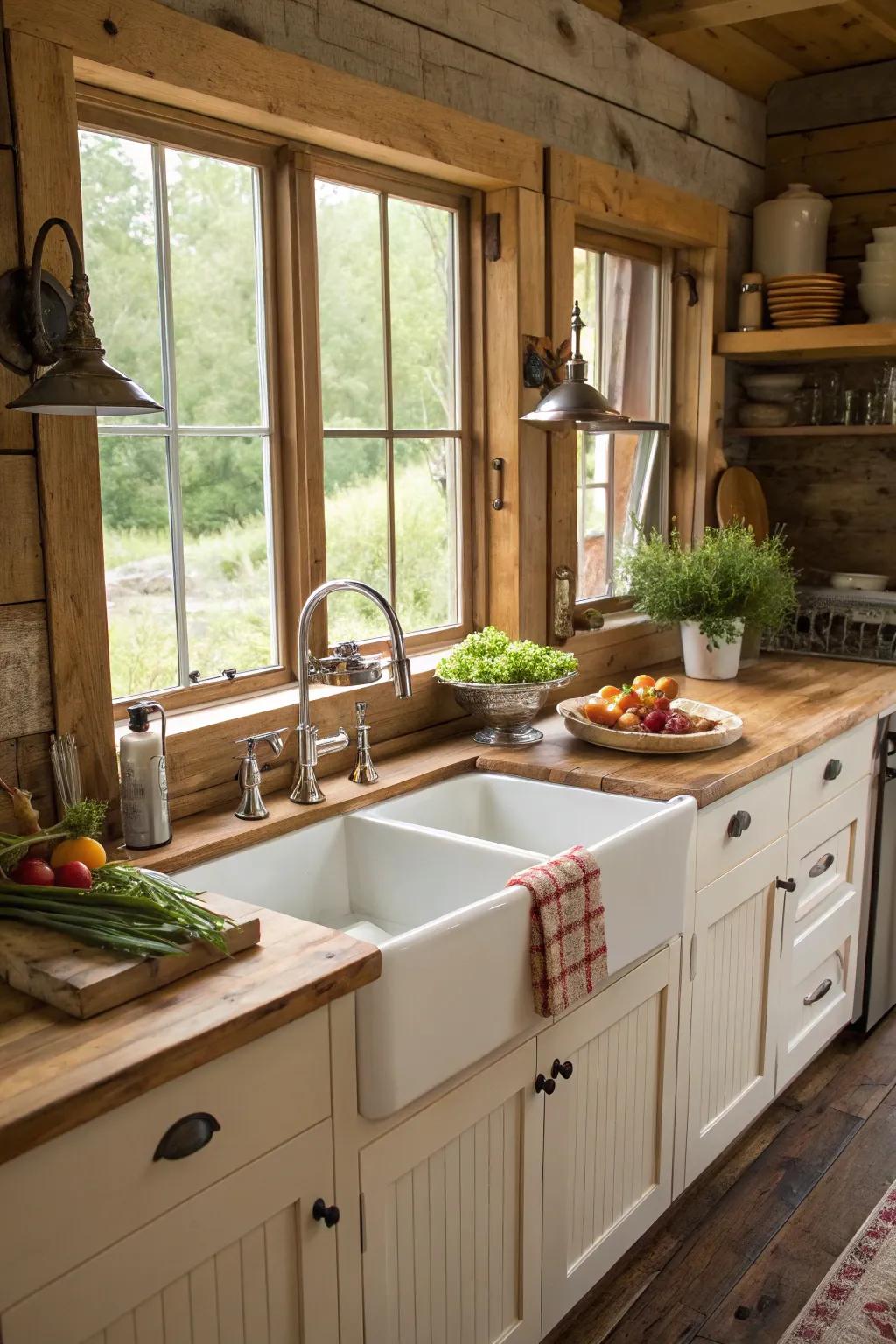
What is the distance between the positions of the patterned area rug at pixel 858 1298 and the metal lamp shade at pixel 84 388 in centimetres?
188

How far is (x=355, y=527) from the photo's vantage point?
251 cm

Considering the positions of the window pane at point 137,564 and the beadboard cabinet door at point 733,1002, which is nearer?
the window pane at point 137,564

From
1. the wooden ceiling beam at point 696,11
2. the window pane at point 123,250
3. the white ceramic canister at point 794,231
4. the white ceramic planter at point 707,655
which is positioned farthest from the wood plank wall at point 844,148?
the window pane at point 123,250

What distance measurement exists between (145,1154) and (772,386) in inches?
122

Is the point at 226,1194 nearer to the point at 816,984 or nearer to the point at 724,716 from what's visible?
the point at 724,716

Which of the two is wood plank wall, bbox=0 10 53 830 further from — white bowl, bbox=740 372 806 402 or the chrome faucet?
white bowl, bbox=740 372 806 402

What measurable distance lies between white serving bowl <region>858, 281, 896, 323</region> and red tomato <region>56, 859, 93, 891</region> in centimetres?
282

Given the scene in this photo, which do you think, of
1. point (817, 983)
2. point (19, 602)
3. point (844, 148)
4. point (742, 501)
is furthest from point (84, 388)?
→ point (844, 148)

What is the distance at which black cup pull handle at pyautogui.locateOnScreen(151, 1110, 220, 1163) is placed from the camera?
1.28 m

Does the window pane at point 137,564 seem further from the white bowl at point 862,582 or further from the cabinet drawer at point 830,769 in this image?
the white bowl at point 862,582

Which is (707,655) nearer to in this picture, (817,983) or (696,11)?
(817,983)

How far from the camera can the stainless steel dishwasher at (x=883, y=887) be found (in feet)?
10.2

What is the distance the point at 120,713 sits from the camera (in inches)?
81.5

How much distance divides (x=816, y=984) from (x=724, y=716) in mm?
759
